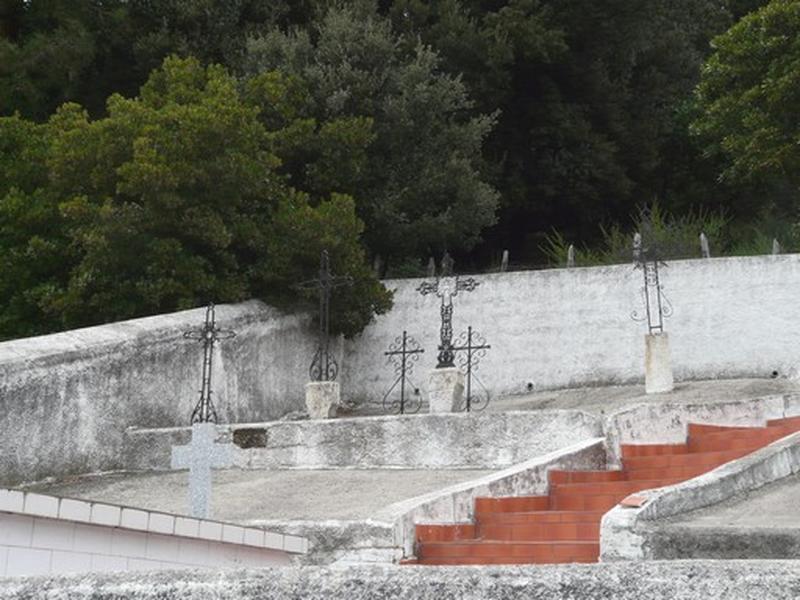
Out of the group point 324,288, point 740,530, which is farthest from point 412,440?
point 740,530

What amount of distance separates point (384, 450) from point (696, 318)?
7.18m

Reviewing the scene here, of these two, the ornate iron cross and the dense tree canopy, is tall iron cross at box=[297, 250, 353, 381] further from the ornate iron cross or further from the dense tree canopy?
the ornate iron cross

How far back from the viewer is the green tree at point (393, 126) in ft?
63.1

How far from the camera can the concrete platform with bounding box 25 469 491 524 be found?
9.48m

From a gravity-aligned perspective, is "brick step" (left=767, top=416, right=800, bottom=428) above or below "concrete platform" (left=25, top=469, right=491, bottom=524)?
above

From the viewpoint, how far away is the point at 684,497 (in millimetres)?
7637

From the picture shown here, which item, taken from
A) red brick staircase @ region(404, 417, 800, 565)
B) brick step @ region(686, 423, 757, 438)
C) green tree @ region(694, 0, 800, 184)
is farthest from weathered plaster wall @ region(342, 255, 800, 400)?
brick step @ region(686, 423, 757, 438)

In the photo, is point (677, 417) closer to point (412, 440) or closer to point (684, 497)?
point (412, 440)

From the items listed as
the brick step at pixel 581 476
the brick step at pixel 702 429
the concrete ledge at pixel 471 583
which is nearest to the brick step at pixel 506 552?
the brick step at pixel 581 476

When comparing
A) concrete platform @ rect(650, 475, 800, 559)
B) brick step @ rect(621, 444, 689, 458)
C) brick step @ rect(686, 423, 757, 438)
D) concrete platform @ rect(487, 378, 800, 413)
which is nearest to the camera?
concrete platform @ rect(650, 475, 800, 559)

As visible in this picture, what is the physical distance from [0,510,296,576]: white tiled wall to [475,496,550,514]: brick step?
264 centimetres

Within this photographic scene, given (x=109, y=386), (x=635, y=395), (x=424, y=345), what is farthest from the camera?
(x=424, y=345)

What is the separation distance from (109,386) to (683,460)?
6.37 m

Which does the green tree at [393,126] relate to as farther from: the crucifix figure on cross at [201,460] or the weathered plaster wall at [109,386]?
the crucifix figure on cross at [201,460]
